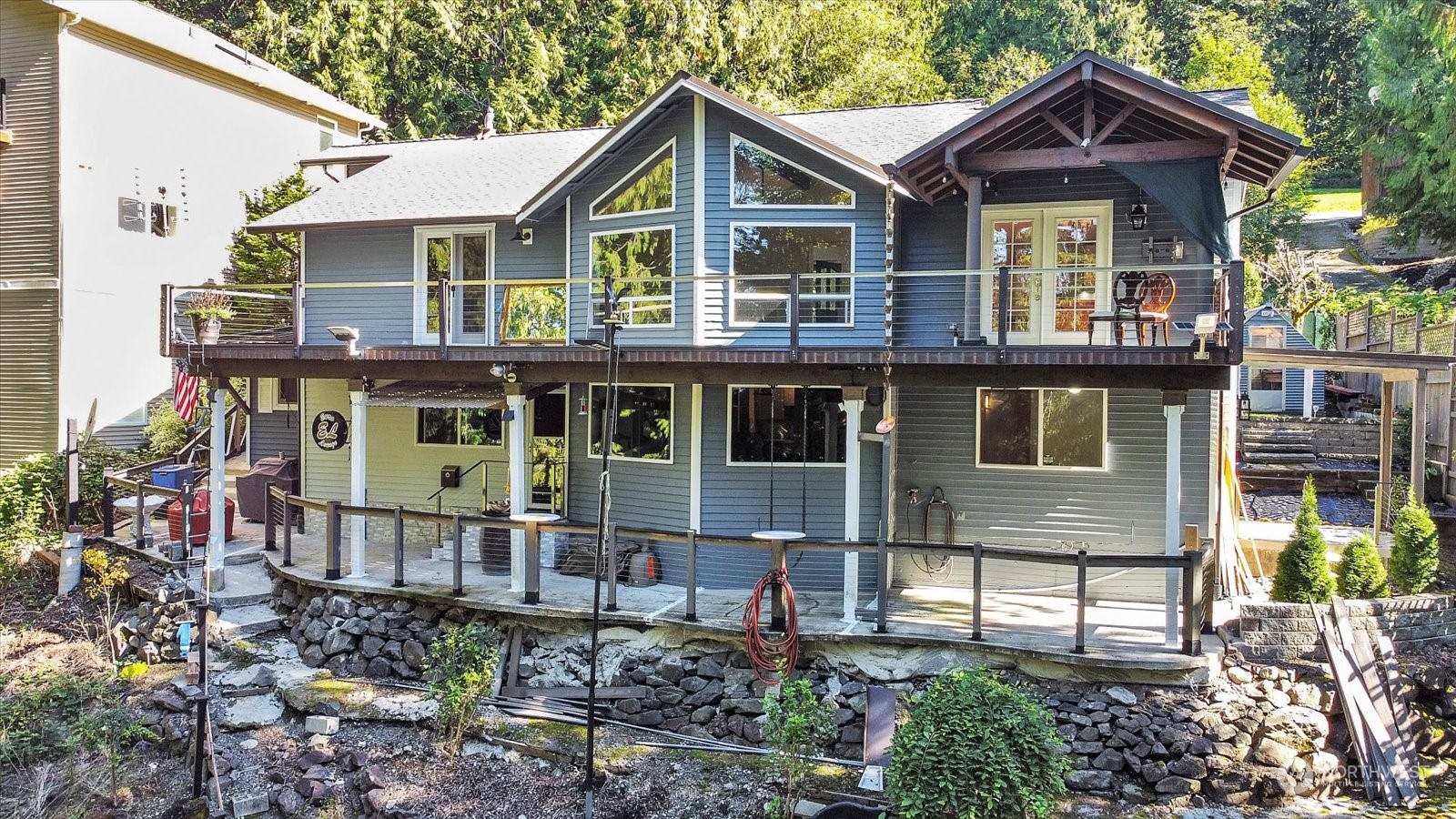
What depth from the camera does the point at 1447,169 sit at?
24406 mm

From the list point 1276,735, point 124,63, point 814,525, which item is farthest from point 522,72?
point 1276,735

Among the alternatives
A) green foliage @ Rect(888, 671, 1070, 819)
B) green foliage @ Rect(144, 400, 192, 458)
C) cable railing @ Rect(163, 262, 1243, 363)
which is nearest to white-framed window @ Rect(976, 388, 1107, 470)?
cable railing @ Rect(163, 262, 1243, 363)

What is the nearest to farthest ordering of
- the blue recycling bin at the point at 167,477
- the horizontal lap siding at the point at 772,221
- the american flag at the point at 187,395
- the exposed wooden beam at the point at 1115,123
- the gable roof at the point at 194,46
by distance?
the exposed wooden beam at the point at 1115,123 → the horizontal lap siding at the point at 772,221 → the blue recycling bin at the point at 167,477 → the american flag at the point at 187,395 → the gable roof at the point at 194,46

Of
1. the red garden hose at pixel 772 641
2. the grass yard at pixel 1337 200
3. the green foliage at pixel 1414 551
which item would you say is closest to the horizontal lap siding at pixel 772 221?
the red garden hose at pixel 772 641

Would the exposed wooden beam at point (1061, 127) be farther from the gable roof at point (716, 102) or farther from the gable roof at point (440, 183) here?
the gable roof at point (440, 183)

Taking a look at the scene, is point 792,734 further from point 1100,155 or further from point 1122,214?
point 1122,214

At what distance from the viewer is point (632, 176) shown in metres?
12.9

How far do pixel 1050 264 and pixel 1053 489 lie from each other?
2.82 m

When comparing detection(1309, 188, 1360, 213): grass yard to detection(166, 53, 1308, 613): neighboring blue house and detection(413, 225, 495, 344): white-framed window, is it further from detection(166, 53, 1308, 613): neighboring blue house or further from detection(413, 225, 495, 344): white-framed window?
detection(413, 225, 495, 344): white-framed window

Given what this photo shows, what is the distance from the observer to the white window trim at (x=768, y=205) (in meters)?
12.2

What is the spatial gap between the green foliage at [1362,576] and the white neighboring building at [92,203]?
20.1 meters

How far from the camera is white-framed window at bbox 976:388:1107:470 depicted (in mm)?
12102

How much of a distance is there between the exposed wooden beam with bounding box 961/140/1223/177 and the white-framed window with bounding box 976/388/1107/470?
2.91 m

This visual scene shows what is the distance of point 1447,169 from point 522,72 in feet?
83.6
